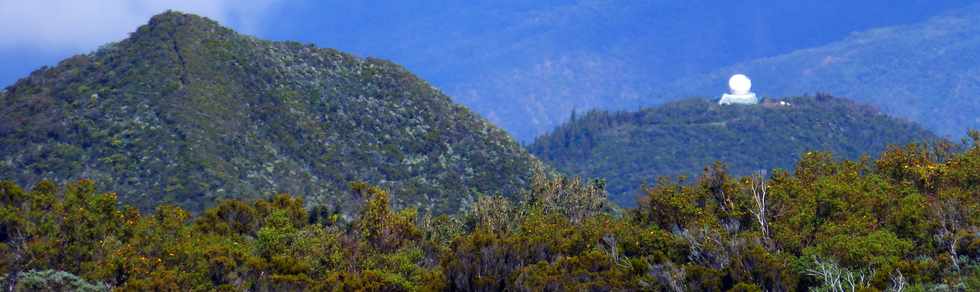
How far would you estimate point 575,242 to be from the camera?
101ft

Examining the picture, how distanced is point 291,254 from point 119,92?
92.2 feet

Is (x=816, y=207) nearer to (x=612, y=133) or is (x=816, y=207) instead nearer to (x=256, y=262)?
(x=256, y=262)

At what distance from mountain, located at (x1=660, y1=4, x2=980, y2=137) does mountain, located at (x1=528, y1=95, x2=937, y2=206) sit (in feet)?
177

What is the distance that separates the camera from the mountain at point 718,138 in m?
108

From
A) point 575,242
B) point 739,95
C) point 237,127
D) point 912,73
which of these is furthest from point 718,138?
point 575,242

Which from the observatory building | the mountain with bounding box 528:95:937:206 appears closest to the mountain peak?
the mountain with bounding box 528:95:937:206

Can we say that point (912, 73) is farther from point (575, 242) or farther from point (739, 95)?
point (575, 242)

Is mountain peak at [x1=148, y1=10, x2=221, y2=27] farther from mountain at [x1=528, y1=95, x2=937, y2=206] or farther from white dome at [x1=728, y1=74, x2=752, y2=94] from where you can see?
white dome at [x1=728, y1=74, x2=752, y2=94]

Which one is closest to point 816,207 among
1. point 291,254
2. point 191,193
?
point 291,254

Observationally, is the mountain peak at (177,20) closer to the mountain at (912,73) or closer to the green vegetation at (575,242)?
the green vegetation at (575,242)

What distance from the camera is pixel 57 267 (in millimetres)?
29500

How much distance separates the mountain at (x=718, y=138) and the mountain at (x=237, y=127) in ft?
135

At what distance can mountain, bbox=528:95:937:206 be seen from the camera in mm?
108500

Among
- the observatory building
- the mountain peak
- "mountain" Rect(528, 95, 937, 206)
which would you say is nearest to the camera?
the mountain peak
